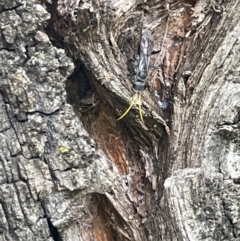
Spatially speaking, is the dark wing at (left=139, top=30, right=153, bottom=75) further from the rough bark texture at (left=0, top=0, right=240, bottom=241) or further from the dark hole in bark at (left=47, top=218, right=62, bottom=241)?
the dark hole in bark at (left=47, top=218, right=62, bottom=241)

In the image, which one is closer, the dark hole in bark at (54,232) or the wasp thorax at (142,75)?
the dark hole in bark at (54,232)

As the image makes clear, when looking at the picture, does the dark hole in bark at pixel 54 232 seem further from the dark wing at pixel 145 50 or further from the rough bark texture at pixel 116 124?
the dark wing at pixel 145 50

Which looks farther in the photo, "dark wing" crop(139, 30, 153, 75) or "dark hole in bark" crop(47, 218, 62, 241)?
"dark wing" crop(139, 30, 153, 75)

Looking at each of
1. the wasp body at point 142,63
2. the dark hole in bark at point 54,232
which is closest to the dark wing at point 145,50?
the wasp body at point 142,63

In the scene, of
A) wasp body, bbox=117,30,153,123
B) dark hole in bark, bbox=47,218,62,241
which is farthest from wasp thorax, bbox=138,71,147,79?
dark hole in bark, bbox=47,218,62,241

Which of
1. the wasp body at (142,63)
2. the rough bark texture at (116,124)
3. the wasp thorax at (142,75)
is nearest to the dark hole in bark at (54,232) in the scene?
the rough bark texture at (116,124)

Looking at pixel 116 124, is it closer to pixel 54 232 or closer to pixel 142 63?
pixel 142 63

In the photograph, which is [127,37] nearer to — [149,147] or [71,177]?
[149,147]

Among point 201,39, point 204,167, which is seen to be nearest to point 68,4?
point 201,39

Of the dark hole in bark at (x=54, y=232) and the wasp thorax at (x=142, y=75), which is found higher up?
the wasp thorax at (x=142, y=75)

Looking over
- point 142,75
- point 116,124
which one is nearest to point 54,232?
point 116,124
